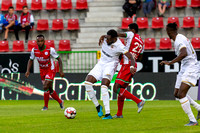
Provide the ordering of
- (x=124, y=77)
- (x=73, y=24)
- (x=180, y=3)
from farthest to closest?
(x=73, y=24)
(x=180, y=3)
(x=124, y=77)

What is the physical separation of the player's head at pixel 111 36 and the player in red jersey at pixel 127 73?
0.18 metres

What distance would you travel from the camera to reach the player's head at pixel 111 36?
10594mm

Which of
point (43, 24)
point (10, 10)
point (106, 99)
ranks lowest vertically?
point (106, 99)

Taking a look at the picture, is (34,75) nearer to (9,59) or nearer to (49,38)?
(9,59)

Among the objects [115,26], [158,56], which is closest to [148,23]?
[115,26]

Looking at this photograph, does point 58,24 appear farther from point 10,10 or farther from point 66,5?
point 10,10

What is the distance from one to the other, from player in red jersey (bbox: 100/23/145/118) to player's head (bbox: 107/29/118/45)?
182mm

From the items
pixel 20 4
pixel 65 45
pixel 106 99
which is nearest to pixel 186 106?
pixel 106 99

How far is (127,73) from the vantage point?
10984mm

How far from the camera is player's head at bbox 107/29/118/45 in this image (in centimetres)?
1059

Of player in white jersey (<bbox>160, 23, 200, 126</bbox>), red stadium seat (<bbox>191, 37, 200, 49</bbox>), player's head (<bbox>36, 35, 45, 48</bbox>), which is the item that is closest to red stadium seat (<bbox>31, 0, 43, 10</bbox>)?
red stadium seat (<bbox>191, 37, 200, 49</bbox>)

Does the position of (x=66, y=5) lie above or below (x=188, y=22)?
above

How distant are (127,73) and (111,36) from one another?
991 millimetres

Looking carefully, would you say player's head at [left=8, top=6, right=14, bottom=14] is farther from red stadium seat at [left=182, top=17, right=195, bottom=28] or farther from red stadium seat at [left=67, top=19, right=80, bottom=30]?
red stadium seat at [left=182, top=17, right=195, bottom=28]
